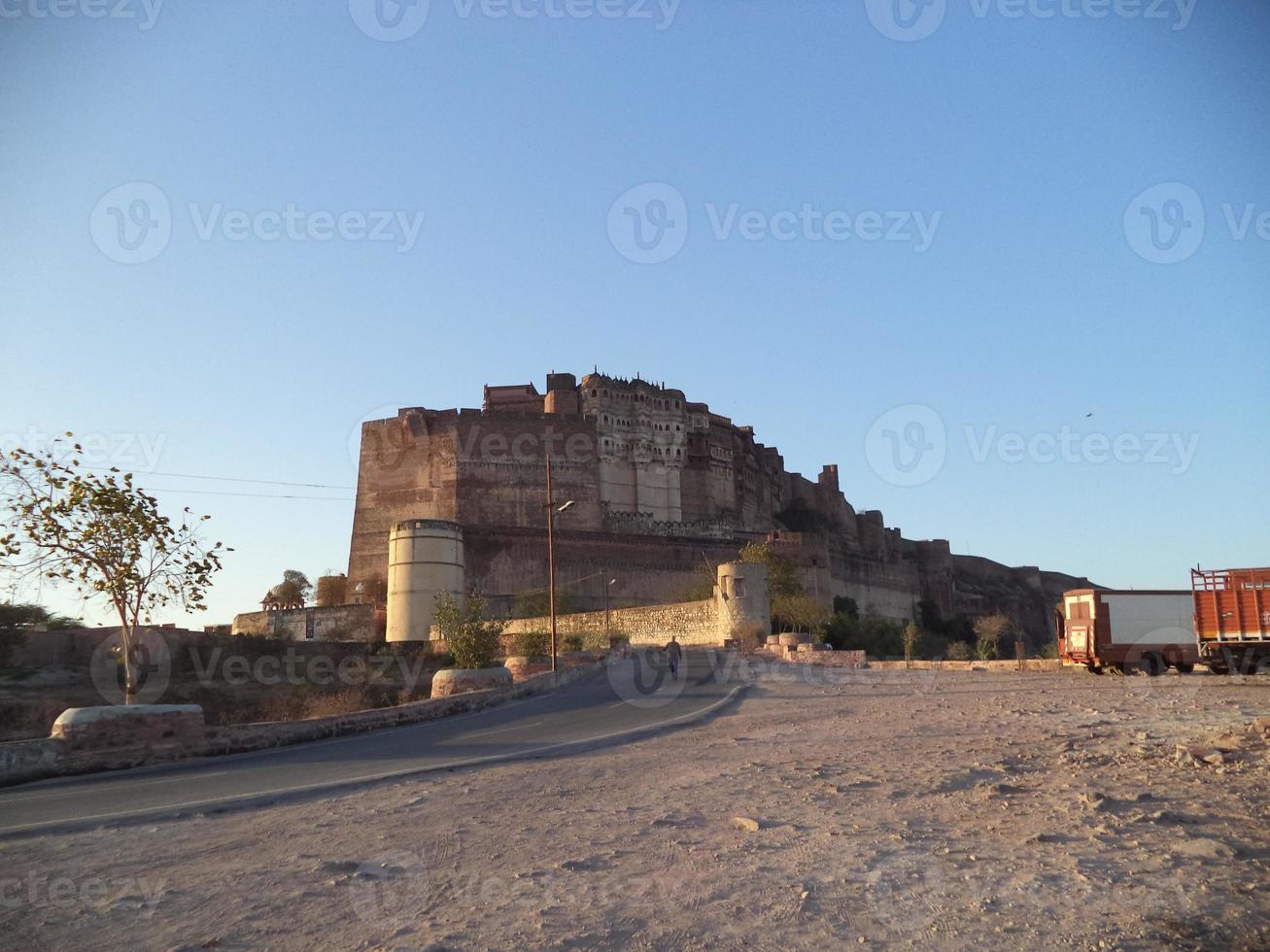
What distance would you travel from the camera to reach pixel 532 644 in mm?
30188

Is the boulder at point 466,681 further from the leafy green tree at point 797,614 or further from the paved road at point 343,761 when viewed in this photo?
the leafy green tree at point 797,614

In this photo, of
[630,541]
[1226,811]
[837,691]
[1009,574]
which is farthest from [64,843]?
[1009,574]

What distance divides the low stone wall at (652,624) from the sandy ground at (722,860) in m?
22.2

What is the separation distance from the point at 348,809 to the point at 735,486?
190ft

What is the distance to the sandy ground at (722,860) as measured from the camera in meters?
4.35

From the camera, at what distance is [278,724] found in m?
11.8

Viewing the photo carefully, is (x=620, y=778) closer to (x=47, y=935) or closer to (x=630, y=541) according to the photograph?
(x=47, y=935)

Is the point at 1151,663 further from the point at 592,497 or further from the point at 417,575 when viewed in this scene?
the point at 592,497

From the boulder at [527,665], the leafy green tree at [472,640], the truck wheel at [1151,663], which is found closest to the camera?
the truck wheel at [1151,663]

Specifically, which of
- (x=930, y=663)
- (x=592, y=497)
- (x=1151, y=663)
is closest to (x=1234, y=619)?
(x=1151, y=663)

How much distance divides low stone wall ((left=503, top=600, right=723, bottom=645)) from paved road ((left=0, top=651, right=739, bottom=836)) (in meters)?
14.2

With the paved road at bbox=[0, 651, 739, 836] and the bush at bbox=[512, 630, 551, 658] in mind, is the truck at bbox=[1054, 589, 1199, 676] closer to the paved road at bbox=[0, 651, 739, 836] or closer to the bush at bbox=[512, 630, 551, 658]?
the paved road at bbox=[0, 651, 739, 836]

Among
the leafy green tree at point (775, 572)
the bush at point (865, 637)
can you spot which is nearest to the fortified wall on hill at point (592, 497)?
the leafy green tree at point (775, 572)

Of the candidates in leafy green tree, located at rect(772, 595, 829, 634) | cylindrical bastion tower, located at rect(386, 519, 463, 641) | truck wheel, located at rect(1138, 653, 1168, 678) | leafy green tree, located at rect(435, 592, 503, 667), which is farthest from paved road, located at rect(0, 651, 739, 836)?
cylindrical bastion tower, located at rect(386, 519, 463, 641)
